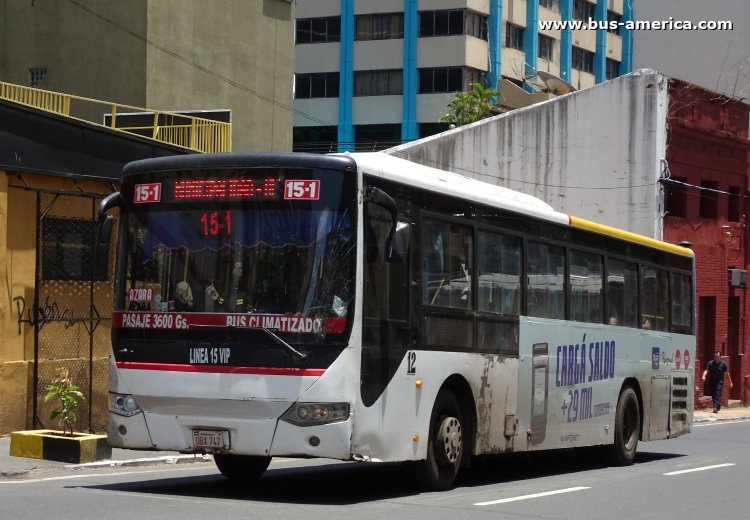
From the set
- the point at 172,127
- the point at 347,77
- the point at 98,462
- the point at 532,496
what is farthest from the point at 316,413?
the point at 347,77

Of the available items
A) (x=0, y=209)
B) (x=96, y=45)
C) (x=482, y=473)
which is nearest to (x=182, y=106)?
(x=96, y=45)

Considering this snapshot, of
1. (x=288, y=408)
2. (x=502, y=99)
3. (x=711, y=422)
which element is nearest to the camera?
(x=288, y=408)

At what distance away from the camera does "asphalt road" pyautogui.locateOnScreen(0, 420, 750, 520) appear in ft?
35.4

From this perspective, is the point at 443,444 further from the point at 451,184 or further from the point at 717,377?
the point at 717,377

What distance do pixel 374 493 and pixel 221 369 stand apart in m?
2.28

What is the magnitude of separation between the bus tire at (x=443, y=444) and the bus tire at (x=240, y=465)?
1807 millimetres

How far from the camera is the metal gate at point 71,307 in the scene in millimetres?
17766

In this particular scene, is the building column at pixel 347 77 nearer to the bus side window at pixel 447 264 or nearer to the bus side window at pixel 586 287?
the bus side window at pixel 586 287

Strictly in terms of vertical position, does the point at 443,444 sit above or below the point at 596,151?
below

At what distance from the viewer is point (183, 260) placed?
11609mm

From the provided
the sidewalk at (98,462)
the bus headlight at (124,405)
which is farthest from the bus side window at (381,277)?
the sidewalk at (98,462)

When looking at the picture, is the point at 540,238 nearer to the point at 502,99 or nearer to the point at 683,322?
the point at 683,322

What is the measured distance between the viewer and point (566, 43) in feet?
237

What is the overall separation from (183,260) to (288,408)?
169cm
